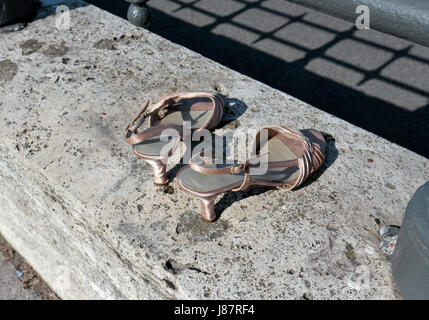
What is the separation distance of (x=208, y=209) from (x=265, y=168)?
0.29 meters

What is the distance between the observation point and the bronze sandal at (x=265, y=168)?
5.68 ft

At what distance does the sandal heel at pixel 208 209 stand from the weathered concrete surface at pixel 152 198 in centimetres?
4

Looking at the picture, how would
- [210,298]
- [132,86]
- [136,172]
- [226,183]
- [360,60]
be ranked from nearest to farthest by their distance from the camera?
[210,298] → [226,183] → [136,172] → [132,86] → [360,60]

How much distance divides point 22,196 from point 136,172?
721 millimetres

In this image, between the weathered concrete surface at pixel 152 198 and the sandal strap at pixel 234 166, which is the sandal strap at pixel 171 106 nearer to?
the weathered concrete surface at pixel 152 198

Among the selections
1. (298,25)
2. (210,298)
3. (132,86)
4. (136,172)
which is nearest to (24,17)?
(132,86)

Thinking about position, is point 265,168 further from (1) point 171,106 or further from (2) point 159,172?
(1) point 171,106

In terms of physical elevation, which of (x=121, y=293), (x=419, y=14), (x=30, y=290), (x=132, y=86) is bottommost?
(x=30, y=290)

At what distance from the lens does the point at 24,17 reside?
9.48 feet

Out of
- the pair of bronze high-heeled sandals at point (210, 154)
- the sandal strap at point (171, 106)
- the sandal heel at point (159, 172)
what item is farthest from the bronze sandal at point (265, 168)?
the sandal strap at point (171, 106)

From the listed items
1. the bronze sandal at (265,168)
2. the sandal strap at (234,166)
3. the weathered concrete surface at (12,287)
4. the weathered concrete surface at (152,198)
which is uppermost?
the sandal strap at (234,166)

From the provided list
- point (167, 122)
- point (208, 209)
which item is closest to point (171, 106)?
point (167, 122)

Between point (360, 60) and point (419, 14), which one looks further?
point (360, 60)
